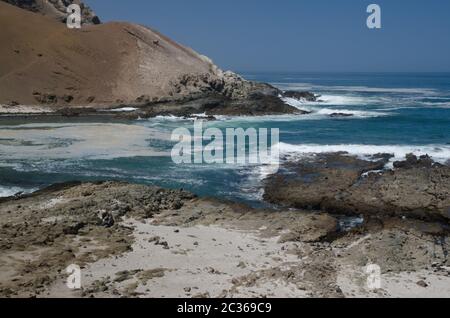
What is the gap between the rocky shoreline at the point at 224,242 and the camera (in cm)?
877

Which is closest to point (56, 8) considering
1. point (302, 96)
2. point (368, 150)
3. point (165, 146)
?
point (302, 96)

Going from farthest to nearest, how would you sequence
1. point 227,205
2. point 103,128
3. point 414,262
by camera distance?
1. point 103,128
2. point 227,205
3. point 414,262

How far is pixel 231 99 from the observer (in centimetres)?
4159

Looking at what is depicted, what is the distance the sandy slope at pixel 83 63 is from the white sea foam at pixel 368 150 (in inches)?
740

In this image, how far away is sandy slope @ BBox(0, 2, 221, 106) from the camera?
37656mm

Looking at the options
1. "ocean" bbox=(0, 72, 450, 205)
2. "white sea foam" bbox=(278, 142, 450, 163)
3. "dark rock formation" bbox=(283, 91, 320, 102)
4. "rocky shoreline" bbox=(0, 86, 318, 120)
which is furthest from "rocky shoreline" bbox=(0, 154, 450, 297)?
"dark rock formation" bbox=(283, 91, 320, 102)

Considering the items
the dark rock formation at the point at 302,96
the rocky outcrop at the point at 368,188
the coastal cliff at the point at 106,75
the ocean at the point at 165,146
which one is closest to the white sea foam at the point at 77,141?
the ocean at the point at 165,146

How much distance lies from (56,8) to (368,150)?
44.7 metres

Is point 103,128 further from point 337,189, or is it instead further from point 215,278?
point 215,278

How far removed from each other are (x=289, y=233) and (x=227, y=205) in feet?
8.42

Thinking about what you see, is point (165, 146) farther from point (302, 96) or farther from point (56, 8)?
point (56, 8)

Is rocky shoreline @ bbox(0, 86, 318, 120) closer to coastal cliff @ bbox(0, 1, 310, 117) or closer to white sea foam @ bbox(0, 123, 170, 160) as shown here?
coastal cliff @ bbox(0, 1, 310, 117)

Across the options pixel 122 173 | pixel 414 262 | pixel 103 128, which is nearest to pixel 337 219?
pixel 414 262

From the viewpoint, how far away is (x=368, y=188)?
16.0m
